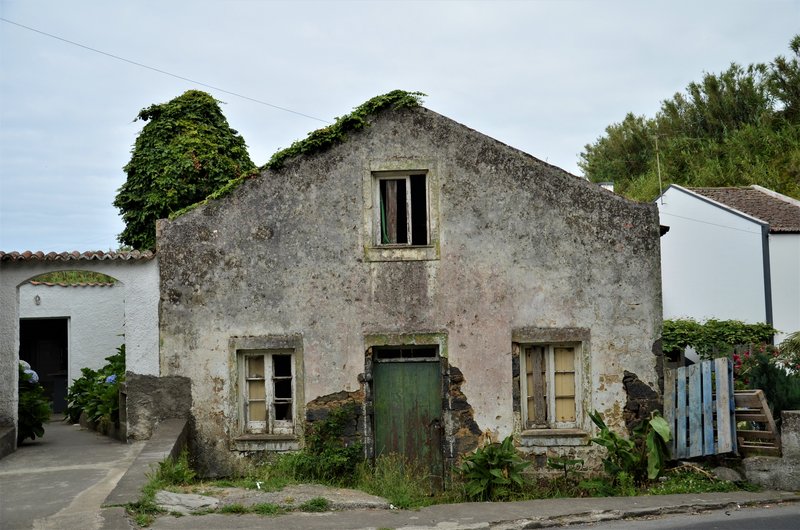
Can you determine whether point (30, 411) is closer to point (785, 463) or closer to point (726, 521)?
point (726, 521)

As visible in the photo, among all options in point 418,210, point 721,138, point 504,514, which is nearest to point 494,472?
point 504,514

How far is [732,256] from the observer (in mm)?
22328

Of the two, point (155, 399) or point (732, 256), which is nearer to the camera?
point (155, 399)

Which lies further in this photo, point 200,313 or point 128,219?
point 128,219

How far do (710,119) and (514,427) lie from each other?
28.1 metres

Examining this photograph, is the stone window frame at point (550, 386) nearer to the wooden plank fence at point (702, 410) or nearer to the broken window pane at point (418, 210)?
the wooden plank fence at point (702, 410)

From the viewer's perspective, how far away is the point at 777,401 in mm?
11820

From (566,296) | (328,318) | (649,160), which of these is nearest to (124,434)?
(328,318)

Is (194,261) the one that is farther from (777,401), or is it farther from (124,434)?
(777,401)

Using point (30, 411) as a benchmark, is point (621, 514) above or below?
below

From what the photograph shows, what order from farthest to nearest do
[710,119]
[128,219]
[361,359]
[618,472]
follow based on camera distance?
[710,119], [128,219], [361,359], [618,472]

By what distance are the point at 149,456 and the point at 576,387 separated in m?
6.03

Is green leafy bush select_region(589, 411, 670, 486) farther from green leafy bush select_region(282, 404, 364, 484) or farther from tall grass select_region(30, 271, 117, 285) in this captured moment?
tall grass select_region(30, 271, 117, 285)

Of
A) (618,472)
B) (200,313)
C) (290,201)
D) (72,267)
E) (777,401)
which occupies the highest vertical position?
(290,201)
